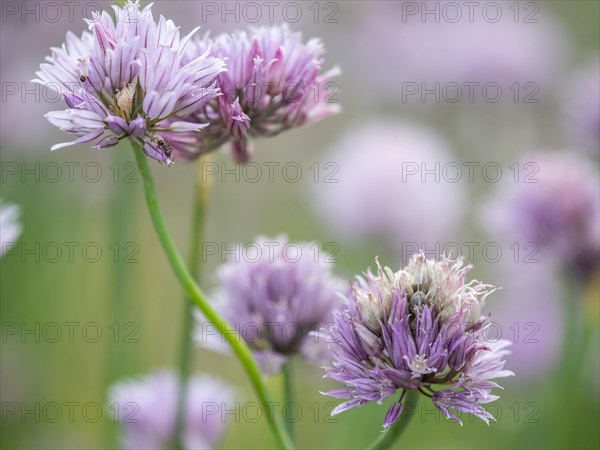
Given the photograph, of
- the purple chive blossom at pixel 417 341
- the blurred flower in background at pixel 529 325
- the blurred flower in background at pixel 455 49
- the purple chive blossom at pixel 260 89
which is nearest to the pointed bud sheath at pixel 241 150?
the purple chive blossom at pixel 260 89

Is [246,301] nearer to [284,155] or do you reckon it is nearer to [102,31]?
[102,31]

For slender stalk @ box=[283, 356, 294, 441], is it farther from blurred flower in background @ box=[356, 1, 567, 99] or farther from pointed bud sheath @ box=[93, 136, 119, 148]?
blurred flower in background @ box=[356, 1, 567, 99]

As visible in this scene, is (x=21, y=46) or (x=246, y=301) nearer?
(x=246, y=301)

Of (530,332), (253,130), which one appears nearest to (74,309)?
(530,332)

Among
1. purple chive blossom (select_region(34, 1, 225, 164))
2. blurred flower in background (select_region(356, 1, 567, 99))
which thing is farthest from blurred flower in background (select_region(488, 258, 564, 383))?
purple chive blossom (select_region(34, 1, 225, 164))

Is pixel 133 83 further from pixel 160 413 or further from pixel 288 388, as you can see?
pixel 160 413
